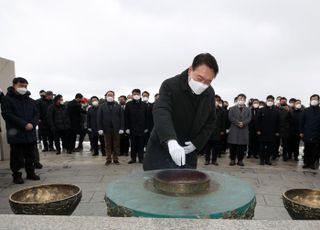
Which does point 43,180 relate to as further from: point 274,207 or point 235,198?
point 235,198

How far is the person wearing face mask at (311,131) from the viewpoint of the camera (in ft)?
28.2

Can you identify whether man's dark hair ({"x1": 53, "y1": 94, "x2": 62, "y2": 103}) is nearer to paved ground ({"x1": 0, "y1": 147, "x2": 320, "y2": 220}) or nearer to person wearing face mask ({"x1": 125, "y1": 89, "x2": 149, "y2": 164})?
paved ground ({"x1": 0, "y1": 147, "x2": 320, "y2": 220})

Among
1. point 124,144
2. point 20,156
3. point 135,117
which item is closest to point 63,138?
point 124,144

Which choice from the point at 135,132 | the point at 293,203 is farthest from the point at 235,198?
the point at 135,132

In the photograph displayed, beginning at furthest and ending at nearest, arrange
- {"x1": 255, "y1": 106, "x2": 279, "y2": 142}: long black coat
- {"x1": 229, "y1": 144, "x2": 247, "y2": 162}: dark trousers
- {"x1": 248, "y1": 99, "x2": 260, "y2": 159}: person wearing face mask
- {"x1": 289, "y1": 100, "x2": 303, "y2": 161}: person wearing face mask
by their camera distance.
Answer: {"x1": 248, "y1": 99, "x2": 260, "y2": 159}: person wearing face mask < {"x1": 289, "y1": 100, "x2": 303, "y2": 161}: person wearing face mask < {"x1": 255, "y1": 106, "x2": 279, "y2": 142}: long black coat < {"x1": 229, "y1": 144, "x2": 247, "y2": 162}: dark trousers

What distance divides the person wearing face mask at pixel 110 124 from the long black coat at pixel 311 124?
534 cm

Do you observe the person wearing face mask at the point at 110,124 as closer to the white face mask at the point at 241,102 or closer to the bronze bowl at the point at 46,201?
the white face mask at the point at 241,102

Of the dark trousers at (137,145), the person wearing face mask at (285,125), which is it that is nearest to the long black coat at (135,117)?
the dark trousers at (137,145)

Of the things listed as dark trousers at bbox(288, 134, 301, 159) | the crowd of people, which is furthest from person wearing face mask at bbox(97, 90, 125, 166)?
dark trousers at bbox(288, 134, 301, 159)

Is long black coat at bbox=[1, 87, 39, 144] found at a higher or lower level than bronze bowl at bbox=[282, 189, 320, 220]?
higher

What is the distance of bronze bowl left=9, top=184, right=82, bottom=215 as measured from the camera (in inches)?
92.4

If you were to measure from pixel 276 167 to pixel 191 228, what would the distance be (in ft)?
25.1

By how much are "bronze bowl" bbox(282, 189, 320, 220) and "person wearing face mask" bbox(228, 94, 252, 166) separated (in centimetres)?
585

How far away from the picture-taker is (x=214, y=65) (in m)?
2.81
